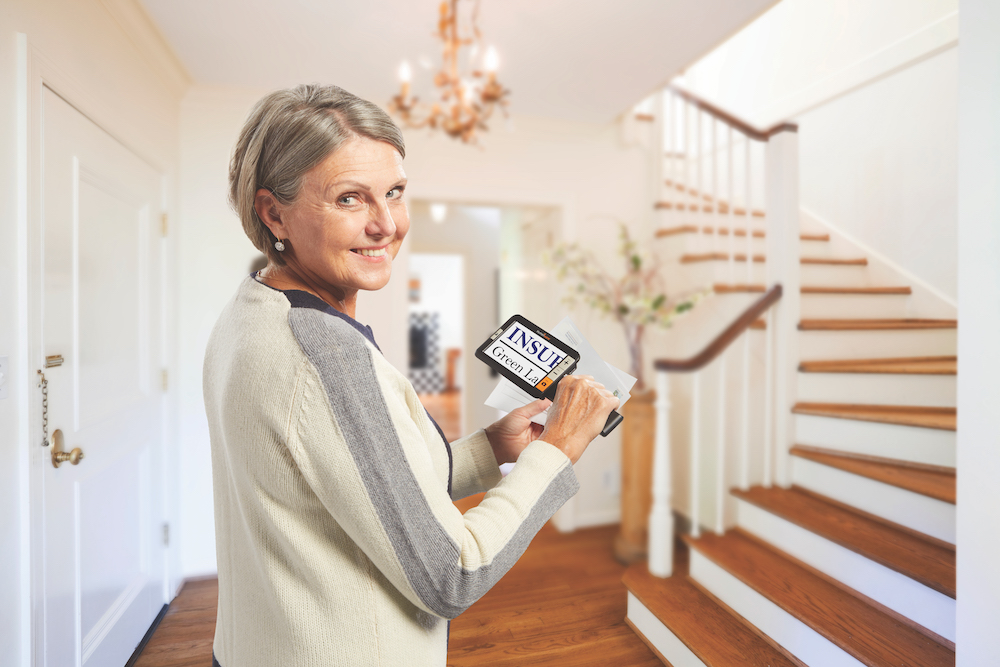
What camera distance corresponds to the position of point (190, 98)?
249 centimetres

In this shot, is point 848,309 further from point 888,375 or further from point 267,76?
point 267,76

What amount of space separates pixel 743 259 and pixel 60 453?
301cm

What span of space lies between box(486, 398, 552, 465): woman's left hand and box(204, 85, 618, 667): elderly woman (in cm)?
19

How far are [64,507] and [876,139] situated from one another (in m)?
3.80

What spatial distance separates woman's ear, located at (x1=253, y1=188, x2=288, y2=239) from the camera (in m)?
0.64

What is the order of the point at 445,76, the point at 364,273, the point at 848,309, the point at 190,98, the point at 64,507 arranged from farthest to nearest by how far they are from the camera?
the point at 848,309 → the point at 190,98 → the point at 445,76 → the point at 64,507 → the point at 364,273

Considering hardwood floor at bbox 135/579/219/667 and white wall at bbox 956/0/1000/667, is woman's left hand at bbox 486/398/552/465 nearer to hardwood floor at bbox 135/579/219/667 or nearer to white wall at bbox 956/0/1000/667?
white wall at bbox 956/0/1000/667

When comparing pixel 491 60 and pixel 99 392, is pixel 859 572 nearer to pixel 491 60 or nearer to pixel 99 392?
pixel 491 60

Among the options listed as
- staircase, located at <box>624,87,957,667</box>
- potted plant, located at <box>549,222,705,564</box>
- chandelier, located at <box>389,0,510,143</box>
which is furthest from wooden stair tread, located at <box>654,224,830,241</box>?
chandelier, located at <box>389,0,510,143</box>

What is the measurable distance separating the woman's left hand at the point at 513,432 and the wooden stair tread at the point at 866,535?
4.51 feet

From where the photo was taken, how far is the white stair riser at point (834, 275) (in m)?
2.92

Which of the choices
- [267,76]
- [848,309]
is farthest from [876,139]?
[267,76]

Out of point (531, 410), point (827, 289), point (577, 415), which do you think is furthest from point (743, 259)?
point (577, 415)

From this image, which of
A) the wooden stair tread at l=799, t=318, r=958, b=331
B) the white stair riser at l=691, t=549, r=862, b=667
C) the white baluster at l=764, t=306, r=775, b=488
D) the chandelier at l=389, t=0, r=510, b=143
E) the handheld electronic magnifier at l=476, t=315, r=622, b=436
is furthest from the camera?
the wooden stair tread at l=799, t=318, r=958, b=331
